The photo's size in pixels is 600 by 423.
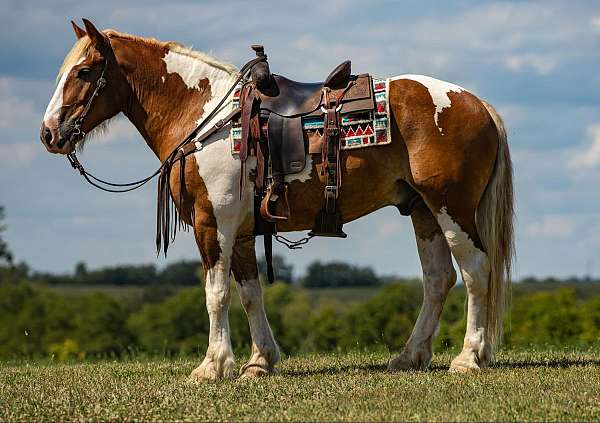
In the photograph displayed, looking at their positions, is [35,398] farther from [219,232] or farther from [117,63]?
[117,63]

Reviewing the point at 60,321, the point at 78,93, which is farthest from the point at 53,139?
the point at 60,321

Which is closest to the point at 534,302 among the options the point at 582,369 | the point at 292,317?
the point at 292,317

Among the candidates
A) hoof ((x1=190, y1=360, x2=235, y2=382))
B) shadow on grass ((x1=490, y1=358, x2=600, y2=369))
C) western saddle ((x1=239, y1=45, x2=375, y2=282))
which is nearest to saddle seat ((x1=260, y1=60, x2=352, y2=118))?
western saddle ((x1=239, y1=45, x2=375, y2=282))

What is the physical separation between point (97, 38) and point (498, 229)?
415 centimetres

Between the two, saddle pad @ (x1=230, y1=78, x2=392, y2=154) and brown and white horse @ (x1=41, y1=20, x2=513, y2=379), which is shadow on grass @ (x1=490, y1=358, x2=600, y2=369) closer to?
brown and white horse @ (x1=41, y1=20, x2=513, y2=379)

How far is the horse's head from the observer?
888 cm

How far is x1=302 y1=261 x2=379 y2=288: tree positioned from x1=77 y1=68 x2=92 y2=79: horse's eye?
4889 inches

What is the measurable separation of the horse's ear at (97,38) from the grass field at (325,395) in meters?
3.11

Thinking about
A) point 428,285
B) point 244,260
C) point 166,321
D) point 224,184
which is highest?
point 224,184

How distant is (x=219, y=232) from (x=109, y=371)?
2305 millimetres

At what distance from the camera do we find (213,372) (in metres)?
8.47

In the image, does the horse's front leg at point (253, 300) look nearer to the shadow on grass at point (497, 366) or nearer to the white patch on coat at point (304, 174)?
the shadow on grass at point (497, 366)

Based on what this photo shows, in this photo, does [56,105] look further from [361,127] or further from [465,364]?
[465,364]

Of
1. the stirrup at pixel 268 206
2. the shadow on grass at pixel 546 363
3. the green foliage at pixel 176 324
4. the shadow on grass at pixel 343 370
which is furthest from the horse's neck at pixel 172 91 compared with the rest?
the green foliage at pixel 176 324
